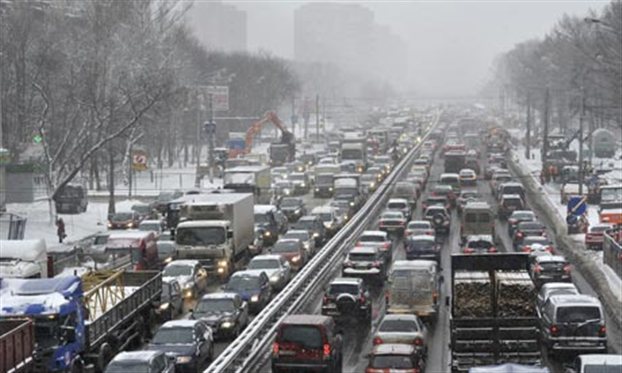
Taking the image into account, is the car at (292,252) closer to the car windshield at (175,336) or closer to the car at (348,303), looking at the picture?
the car at (348,303)

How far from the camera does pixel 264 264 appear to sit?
40.1 metres

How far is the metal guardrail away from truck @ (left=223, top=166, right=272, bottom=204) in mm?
6265

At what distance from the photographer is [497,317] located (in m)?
23.9

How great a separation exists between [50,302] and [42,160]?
51.0 meters

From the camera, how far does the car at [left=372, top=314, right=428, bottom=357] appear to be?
27281 millimetres

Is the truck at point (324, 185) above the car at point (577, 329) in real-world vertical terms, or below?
above

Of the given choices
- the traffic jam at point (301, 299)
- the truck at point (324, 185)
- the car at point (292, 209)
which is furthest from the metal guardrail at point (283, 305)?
the truck at point (324, 185)

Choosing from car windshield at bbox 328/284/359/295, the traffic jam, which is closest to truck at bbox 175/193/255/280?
the traffic jam

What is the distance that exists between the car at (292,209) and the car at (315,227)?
26.5 feet

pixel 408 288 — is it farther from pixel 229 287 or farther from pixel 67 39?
pixel 67 39

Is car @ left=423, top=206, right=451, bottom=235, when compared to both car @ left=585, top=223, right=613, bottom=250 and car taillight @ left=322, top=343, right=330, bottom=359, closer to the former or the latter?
car @ left=585, top=223, right=613, bottom=250

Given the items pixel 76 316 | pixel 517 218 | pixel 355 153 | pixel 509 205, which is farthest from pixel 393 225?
pixel 355 153

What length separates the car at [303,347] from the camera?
2620 centimetres

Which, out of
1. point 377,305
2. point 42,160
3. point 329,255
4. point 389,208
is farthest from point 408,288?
point 42,160
